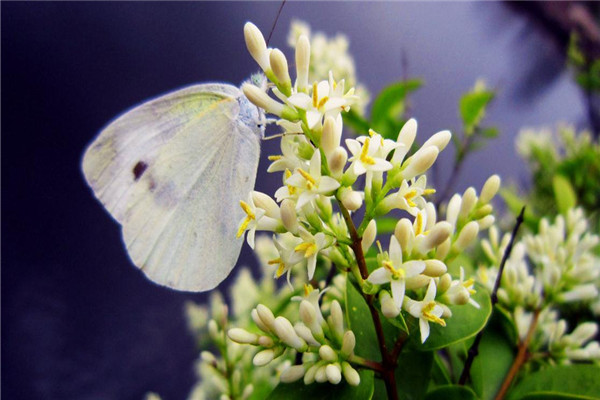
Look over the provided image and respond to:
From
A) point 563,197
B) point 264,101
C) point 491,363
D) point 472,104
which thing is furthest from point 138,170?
point 563,197

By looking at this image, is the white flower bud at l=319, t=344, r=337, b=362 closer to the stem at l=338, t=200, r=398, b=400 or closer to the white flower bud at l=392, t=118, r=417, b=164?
the stem at l=338, t=200, r=398, b=400

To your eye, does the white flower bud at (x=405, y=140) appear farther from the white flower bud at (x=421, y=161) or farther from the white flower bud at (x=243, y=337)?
the white flower bud at (x=243, y=337)

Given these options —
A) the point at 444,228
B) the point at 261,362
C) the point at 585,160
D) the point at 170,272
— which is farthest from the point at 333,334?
the point at 585,160

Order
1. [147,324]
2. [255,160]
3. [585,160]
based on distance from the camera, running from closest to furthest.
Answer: [255,160] < [585,160] < [147,324]

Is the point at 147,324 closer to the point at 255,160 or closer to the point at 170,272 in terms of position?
the point at 170,272

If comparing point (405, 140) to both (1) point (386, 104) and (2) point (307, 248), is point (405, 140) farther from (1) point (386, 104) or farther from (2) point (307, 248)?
(1) point (386, 104)
